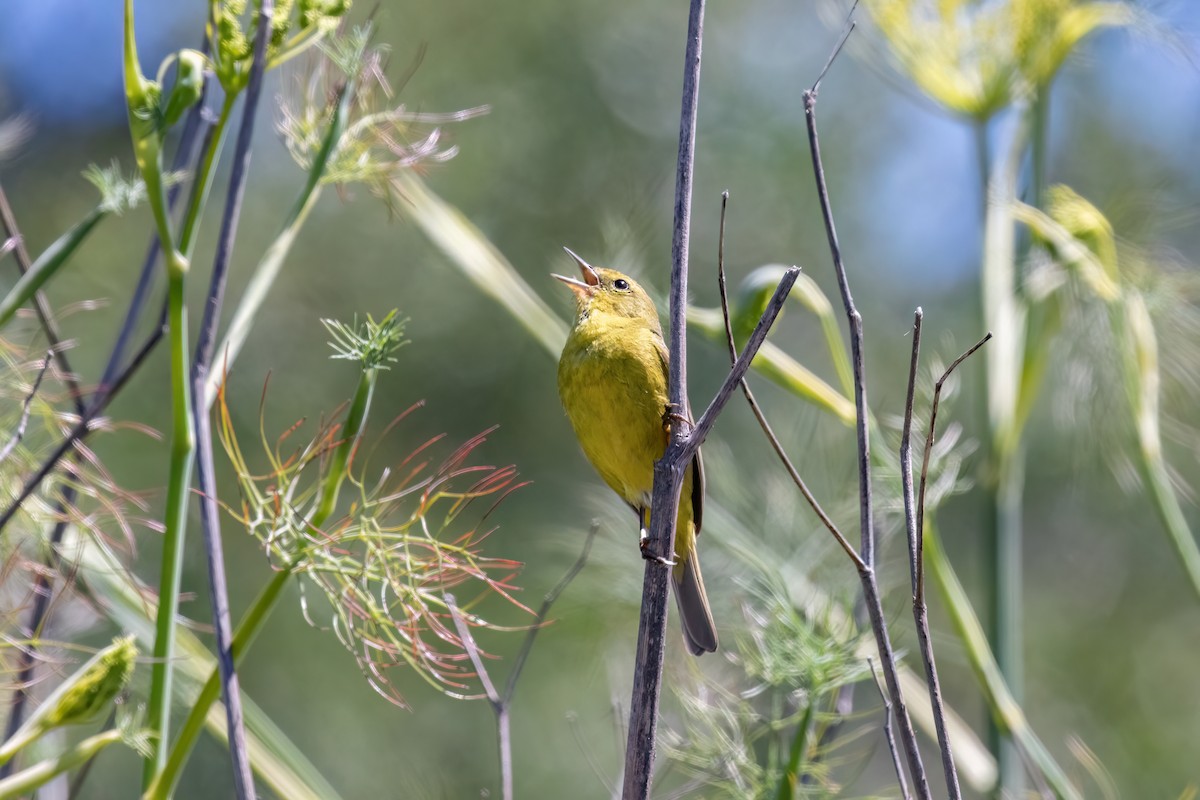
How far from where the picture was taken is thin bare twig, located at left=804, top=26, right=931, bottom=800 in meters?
1.50

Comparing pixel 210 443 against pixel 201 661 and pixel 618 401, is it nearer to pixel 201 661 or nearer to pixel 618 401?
pixel 201 661

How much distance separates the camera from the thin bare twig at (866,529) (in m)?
1.50

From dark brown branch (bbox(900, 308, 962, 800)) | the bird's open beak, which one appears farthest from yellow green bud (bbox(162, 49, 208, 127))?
the bird's open beak

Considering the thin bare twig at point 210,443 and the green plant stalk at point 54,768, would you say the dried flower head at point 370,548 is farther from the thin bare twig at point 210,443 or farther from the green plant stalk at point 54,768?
the green plant stalk at point 54,768

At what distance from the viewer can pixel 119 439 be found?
810cm

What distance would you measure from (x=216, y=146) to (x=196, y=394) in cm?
34

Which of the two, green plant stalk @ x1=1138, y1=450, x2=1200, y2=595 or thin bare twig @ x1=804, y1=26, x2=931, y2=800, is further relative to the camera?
green plant stalk @ x1=1138, y1=450, x2=1200, y2=595

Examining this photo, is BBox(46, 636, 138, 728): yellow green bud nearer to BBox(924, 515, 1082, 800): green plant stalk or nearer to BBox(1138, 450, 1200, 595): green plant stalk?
BBox(924, 515, 1082, 800): green plant stalk

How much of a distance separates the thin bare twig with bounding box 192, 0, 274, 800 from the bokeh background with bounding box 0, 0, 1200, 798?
5263 mm

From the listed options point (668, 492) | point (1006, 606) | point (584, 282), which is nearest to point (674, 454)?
point (668, 492)

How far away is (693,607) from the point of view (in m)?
3.43

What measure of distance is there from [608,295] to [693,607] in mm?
1087

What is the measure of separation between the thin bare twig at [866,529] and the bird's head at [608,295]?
6.95 feet

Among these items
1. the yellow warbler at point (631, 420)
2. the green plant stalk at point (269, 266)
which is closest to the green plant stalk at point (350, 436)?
the green plant stalk at point (269, 266)
